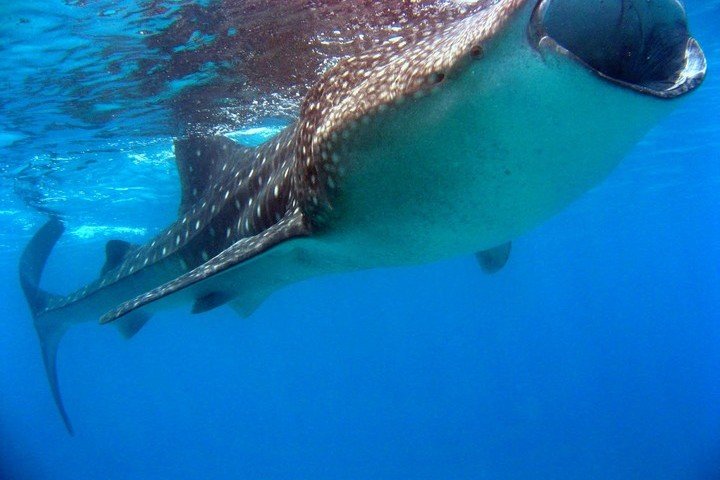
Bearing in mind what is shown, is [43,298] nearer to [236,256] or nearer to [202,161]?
[202,161]

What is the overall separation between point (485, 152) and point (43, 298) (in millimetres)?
8168

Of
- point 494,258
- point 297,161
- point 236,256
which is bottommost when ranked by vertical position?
point 494,258

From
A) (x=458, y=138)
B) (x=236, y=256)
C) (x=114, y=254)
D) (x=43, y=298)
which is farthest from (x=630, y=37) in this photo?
(x=43, y=298)

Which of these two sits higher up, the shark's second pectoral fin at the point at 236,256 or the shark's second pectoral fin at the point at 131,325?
the shark's second pectoral fin at the point at 236,256

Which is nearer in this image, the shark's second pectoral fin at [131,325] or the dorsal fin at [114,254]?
the shark's second pectoral fin at [131,325]

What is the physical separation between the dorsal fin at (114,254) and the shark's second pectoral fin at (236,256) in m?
3.74

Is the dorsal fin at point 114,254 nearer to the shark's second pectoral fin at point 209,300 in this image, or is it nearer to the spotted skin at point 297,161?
the spotted skin at point 297,161

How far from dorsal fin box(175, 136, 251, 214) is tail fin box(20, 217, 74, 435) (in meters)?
2.97

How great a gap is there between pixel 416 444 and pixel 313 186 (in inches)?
1736

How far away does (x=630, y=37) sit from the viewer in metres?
2.48

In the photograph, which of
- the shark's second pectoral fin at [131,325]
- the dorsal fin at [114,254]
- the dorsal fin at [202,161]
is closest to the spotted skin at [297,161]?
the dorsal fin at [202,161]

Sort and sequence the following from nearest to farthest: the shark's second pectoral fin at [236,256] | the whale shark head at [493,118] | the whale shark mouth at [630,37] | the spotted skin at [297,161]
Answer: the whale shark head at [493,118], the whale shark mouth at [630,37], the spotted skin at [297,161], the shark's second pectoral fin at [236,256]

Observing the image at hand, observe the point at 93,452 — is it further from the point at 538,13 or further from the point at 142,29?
the point at 538,13

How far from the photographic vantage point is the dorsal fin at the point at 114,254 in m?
7.43
